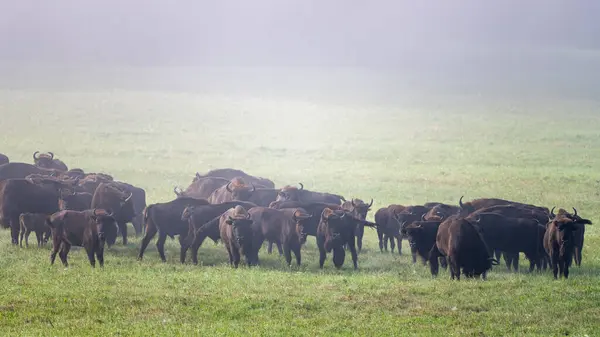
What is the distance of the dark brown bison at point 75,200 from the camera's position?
922 inches

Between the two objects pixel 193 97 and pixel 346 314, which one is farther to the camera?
pixel 193 97

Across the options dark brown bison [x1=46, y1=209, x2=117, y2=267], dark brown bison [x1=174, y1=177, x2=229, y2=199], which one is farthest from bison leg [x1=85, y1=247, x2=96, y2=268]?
dark brown bison [x1=174, y1=177, x2=229, y2=199]

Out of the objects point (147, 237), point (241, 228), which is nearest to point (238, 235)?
point (241, 228)

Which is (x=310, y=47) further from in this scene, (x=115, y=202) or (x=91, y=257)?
(x=91, y=257)

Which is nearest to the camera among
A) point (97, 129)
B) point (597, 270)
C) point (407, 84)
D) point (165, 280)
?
point (165, 280)

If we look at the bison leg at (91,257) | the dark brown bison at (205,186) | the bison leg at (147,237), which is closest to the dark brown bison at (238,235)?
the bison leg at (147,237)

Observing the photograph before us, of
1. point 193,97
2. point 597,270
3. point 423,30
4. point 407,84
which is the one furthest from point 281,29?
point 597,270

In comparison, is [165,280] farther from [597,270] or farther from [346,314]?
[597,270]

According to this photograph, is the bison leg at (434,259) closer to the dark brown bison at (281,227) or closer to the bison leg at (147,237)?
the dark brown bison at (281,227)

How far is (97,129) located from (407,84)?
47.5 m

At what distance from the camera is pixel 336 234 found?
21.3 m

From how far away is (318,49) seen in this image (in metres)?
137

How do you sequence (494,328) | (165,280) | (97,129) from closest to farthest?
(494,328) → (165,280) → (97,129)

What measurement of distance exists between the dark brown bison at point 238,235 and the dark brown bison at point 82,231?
2517 millimetres
